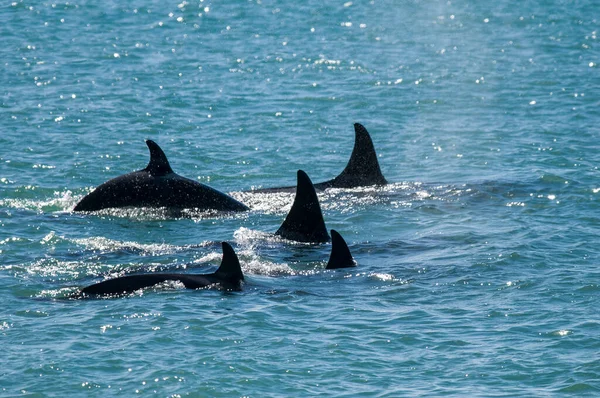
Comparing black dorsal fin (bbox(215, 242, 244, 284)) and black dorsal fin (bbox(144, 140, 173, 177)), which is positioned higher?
black dorsal fin (bbox(144, 140, 173, 177))

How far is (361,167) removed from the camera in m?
21.4

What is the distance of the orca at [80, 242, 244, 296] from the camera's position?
14.1m

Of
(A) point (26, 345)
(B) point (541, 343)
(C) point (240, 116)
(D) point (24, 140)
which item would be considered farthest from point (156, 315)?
(C) point (240, 116)

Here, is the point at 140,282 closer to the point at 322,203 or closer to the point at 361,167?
the point at 322,203

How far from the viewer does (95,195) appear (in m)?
19.6

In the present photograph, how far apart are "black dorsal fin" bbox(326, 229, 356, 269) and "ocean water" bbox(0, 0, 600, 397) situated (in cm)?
35

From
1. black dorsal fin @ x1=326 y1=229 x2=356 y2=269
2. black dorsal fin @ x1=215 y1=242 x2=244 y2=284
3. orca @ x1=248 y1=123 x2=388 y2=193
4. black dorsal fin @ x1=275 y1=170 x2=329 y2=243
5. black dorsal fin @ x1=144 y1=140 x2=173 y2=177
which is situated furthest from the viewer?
orca @ x1=248 y1=123 x2=388 y2=193

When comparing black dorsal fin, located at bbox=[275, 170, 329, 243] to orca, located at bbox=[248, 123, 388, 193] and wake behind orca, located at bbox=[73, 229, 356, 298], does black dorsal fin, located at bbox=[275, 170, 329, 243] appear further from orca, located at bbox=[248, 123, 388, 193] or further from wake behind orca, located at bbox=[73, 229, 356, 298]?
orca, located at bbox=[248, 123, 388, 193]

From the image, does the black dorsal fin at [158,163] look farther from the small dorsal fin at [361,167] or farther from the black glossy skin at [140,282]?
the black glossy skin at [140,282]

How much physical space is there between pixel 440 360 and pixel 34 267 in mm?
6140

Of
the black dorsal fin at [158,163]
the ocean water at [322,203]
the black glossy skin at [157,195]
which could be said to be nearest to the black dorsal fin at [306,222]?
the ocean water at [322,203]

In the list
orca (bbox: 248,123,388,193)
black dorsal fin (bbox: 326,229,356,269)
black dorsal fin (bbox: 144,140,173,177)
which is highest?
black dorsal fin (bbox: 144,140,173,177)

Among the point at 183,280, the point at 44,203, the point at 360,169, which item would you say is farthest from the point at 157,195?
the point at 183,280

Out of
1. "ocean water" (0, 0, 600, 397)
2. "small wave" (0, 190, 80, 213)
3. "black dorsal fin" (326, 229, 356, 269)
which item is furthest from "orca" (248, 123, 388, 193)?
"black dorsal fin" (326, 229, 356, 269)
